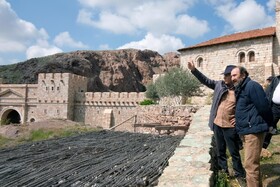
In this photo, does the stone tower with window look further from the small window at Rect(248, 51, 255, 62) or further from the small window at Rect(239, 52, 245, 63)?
the small window at Rect(248, 51, 255, 62)

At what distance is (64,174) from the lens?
3369 millimetres

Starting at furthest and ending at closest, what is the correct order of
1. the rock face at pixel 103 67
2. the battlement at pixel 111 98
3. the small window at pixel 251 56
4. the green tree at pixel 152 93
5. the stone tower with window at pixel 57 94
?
1. the rock face at pixel 103 67
2. the stone tower with window at pixel 57 94
3. the battlement at pixel 111 98
4. the green tree at pixel 152 93
5. the small window at pixel 251 56

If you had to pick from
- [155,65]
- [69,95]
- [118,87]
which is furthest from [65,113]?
[155,65]

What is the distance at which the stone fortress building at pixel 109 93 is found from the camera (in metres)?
25.9

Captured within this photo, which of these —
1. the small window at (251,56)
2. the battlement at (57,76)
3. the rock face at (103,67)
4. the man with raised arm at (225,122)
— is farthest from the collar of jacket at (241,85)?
the rock face at (103,67)

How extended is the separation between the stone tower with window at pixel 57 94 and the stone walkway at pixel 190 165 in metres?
29.9

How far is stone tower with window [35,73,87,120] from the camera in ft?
110

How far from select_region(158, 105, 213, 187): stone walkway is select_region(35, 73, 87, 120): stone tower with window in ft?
98.0

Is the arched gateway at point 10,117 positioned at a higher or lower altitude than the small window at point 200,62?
lower

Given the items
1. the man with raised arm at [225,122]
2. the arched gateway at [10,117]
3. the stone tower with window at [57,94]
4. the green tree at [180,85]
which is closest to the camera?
the man with raised arm at [225,122]

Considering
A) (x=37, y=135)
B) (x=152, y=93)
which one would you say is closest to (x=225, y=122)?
(x=37, y=135)

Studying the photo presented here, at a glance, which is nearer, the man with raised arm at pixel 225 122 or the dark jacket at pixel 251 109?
the dark jacket at pixel 251 109

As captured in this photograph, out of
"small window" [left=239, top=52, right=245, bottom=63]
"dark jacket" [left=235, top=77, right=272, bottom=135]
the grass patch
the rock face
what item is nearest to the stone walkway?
"dark jacket" [left=235, top=77, right=272, bottom=135]

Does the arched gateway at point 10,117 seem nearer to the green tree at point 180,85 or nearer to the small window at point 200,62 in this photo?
the green tree at point 180,85
